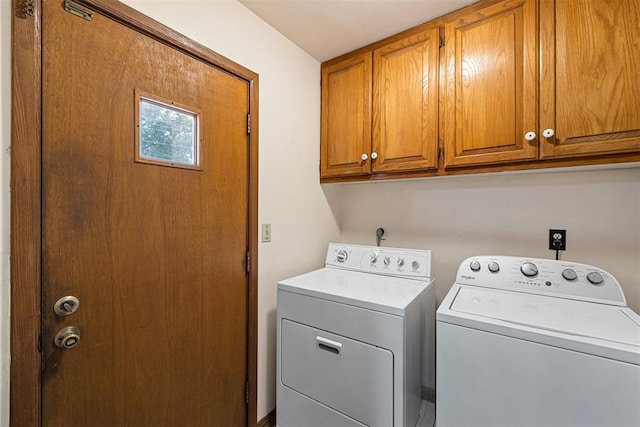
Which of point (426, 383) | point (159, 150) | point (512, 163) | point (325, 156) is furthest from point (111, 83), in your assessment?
point (426, 383)

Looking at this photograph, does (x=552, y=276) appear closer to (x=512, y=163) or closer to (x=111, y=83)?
(x=512, y=163)

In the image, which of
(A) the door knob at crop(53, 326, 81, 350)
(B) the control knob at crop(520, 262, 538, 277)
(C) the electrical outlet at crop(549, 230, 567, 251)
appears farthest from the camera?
(C) the electrical outlet at crop(549, 230, 567, 251)

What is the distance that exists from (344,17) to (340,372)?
186 centimetres

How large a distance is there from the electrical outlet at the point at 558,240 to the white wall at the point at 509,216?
0.02 m

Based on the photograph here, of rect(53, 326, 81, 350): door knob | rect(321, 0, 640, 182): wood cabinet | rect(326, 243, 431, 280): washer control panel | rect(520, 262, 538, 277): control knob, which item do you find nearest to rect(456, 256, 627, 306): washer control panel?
rect(520, 262, 538, 277): control knob

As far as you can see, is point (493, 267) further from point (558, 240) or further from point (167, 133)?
point (167, 133)

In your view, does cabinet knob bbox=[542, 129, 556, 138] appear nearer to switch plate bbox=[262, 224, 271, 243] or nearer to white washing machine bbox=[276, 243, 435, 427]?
white washing machine bbox=[276, 243, 435, 427]

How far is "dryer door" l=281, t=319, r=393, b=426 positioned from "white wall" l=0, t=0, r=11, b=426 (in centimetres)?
101

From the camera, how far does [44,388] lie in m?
0.87

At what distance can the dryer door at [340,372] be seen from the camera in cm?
120

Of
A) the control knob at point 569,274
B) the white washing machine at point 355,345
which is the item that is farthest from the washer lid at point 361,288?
the control knob at point 569,274

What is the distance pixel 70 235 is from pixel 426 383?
2027 mm

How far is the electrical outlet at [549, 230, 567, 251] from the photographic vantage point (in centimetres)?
150

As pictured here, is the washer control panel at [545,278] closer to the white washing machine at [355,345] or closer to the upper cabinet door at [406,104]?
the white washing machine at [355,345]
